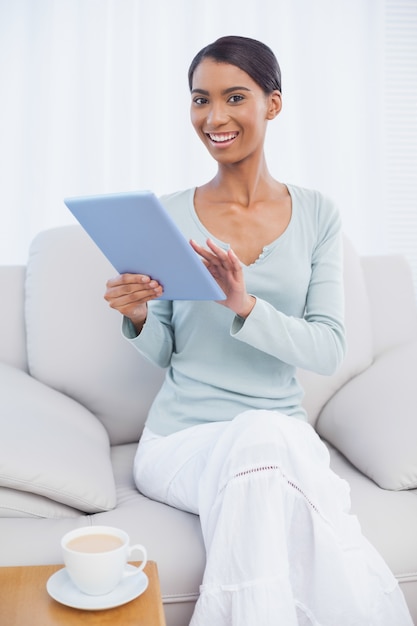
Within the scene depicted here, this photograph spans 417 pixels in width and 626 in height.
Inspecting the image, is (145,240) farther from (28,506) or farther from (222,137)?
(28,506)

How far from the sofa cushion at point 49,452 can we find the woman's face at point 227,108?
644mm

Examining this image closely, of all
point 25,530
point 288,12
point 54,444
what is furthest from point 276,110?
point 288,12

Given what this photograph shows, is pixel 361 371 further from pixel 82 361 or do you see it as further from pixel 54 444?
pixel 54 444

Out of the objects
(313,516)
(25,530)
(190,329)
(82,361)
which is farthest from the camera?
(82,361)

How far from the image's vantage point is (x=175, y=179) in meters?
2.56

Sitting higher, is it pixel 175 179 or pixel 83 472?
pixel 175 179

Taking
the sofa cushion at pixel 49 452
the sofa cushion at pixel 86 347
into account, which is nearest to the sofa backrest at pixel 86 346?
the sofa cushion at pixel 86 347

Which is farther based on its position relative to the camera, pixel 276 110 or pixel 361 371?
pixel 361 371

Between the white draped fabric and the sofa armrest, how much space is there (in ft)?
2.02

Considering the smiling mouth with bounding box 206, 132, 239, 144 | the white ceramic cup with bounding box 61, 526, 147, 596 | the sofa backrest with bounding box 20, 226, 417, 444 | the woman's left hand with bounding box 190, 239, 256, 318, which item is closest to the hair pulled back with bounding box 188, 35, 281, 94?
the smiling mouth with bounding box 206, 132, 239, 144

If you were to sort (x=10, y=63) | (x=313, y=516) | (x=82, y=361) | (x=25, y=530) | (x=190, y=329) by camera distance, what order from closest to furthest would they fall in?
(x=313, y=516)
(x=25, y=530)
(x=190, y=329)
(x=82, y=361)
(x=10, y=63)

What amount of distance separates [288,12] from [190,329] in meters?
1.51

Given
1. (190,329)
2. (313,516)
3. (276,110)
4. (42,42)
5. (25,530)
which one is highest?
(42,42)

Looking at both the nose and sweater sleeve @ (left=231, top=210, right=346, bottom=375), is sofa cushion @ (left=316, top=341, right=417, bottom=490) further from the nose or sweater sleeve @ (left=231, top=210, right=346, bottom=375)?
the nose
